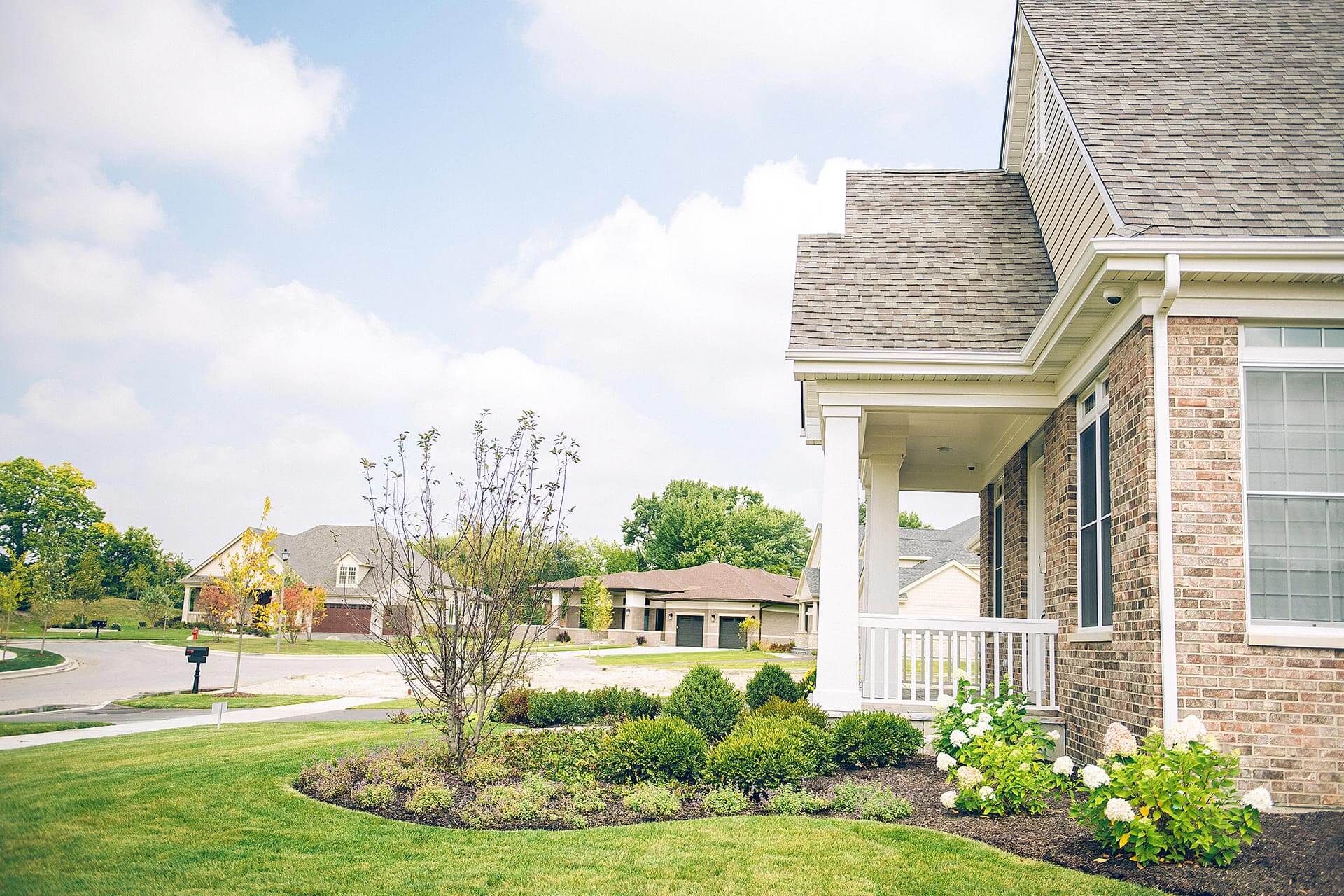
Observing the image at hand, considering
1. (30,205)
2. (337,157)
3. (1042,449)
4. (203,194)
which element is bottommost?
(1042,449)

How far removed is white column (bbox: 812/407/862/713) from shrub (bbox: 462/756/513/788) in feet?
10.1

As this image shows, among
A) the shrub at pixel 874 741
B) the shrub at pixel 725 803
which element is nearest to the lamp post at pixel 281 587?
the shrub at pixel 874 741

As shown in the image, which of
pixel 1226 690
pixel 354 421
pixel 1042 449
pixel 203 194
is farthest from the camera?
pixel 354 421

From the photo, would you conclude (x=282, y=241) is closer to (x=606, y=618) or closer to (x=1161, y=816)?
(x=1161, y=816)

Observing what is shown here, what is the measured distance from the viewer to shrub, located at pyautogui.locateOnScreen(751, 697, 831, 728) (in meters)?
8.73

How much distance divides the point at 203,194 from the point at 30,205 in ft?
6.21

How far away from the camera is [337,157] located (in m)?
11.5

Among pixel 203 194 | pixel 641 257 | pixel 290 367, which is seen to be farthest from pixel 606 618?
pixel 203 194

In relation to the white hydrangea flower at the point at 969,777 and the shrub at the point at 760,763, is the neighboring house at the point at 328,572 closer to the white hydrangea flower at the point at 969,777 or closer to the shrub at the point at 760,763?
the shrub at the point at 760,763

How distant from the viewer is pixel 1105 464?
25.5 ft

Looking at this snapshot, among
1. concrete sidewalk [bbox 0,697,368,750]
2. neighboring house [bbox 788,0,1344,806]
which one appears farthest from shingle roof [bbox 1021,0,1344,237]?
concrete sidewalk [bbox 0,697,368,750]

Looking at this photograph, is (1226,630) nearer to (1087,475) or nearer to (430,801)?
(1087,475)

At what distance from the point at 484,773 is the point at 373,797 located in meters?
0.93

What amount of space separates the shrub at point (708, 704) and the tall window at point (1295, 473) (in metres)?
5.26
